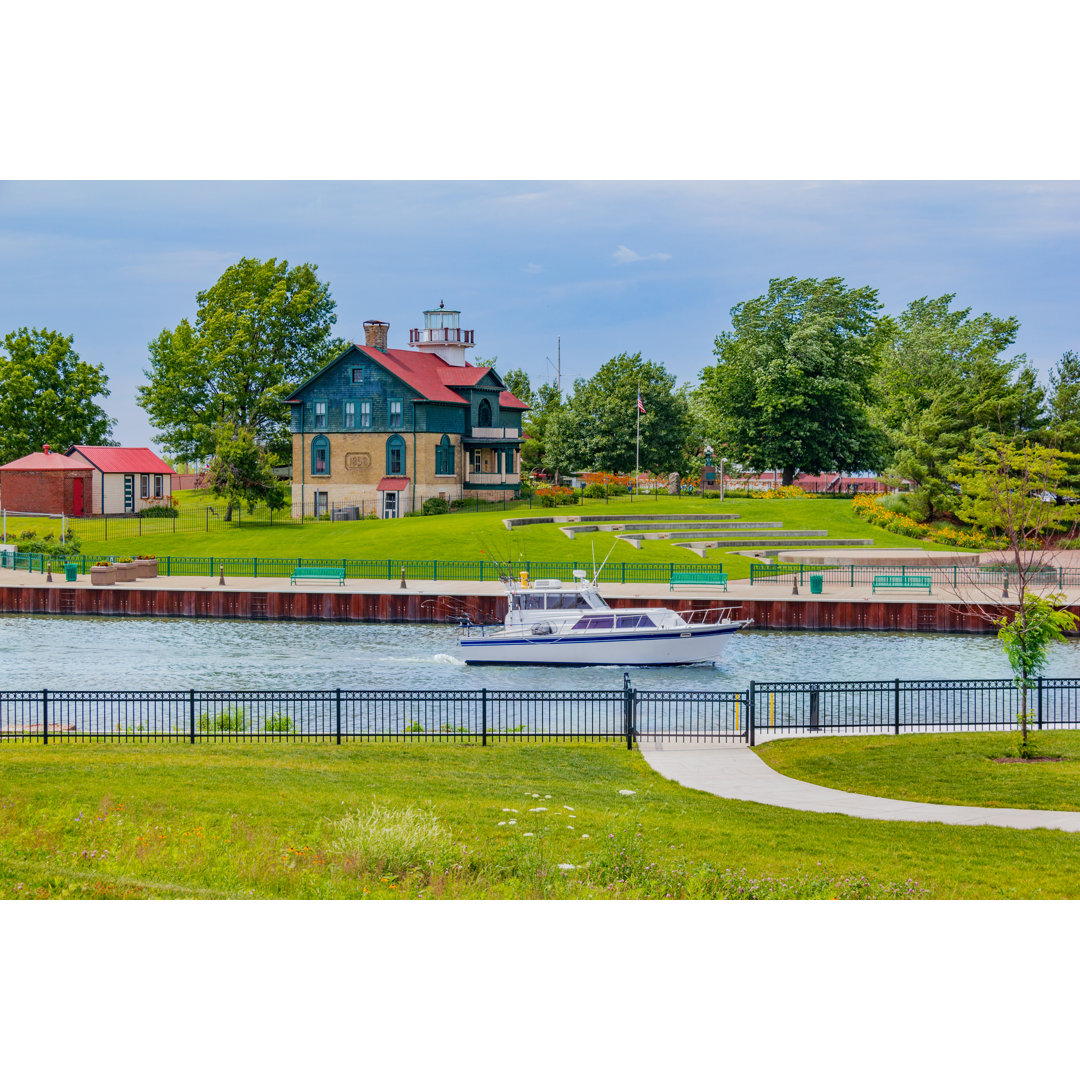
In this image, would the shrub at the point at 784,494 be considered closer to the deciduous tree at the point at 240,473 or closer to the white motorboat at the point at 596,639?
the deciduous tree at the point at 240,473

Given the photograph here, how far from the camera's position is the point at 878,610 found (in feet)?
134

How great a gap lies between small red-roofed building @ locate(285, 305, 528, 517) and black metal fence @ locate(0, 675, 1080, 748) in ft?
138

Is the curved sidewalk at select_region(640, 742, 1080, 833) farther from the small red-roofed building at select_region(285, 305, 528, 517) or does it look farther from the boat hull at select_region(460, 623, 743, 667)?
the small red-roofed building at select_region(285, 305, 528, 517)

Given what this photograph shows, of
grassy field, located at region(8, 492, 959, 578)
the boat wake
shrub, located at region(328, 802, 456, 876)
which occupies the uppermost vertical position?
grassy field, located at region(8, 492, 959, 578)

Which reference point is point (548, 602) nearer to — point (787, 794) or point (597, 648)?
point (597, 648)

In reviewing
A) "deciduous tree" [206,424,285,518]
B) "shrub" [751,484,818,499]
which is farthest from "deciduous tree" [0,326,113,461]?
"shrub" [751,484,818,499]

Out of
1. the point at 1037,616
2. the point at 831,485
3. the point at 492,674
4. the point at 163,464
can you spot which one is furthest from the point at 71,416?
the point at 831,485

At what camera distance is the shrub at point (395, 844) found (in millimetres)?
13211

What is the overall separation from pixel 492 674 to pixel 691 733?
11829mm

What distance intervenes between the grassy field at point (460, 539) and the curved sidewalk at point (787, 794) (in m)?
28.2

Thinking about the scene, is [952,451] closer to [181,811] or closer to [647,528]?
[647,528]

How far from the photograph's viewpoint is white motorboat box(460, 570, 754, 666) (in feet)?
108

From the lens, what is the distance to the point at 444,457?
233ft

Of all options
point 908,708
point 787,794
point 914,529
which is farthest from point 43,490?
point 787,794
